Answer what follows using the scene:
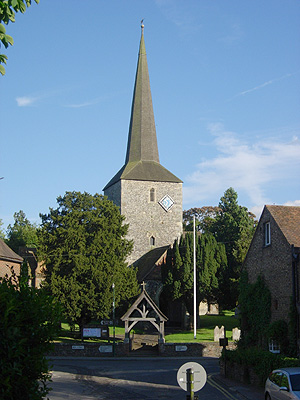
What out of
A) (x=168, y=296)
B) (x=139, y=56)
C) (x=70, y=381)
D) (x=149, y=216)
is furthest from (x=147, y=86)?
(x=70, y=381)

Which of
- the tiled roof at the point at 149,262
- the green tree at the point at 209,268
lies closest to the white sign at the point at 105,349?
the green tree at the point at 209,268

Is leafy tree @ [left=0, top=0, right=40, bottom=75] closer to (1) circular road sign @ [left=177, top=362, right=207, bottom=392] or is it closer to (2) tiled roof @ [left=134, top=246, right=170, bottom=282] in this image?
(1) circular road sign @ [left=177, top=362, right=207, bottom=392]

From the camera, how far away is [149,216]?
5947 cm

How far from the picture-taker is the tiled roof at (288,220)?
2367cm

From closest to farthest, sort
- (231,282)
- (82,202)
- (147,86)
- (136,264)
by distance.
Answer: (82,202), (231,282), (136,264), (147,86)

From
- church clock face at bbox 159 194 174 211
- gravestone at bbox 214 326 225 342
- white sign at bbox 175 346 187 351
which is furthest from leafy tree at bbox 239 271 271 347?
church clock face at bbox 159 194 174 211

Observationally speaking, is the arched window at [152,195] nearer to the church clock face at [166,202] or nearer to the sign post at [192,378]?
the church clock face at [166,202]

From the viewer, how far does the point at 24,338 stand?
24.0 feet

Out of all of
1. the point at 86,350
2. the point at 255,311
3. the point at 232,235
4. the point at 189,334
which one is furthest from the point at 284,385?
the point at 232,235

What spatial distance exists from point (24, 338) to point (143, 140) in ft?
179

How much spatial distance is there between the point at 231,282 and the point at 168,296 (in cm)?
614

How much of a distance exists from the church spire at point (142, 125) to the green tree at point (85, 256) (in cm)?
1572

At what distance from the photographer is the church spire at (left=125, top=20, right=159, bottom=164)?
6134cm

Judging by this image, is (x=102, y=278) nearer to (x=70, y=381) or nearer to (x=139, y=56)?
(x=70, y=381)
